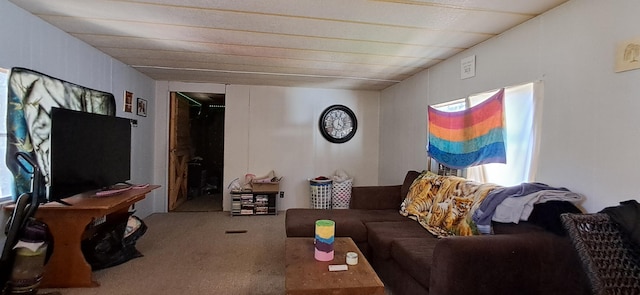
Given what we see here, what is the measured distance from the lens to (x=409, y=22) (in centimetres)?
215

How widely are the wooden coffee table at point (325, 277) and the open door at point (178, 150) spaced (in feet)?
11.5

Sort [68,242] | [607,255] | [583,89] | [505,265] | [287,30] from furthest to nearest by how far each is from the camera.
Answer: [287,30], [68,242], [583,89], [505,265], [607,255]

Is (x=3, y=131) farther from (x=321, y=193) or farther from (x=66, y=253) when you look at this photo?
(x=321, y=193)

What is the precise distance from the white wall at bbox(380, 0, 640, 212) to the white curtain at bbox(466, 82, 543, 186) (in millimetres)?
59

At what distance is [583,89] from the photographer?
171cm

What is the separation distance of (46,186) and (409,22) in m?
2.99

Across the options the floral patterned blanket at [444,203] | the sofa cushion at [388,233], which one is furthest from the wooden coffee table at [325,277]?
the floral patterned blanket at [444,203]

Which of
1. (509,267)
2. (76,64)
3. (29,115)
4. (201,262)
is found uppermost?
(76,64)

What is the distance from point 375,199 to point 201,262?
184 cm

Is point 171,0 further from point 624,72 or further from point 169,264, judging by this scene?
point 624,72

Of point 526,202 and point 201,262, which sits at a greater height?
point 526,202

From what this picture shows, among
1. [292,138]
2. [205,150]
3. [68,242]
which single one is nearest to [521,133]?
[292,138]

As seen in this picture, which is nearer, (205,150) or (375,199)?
(375,199)

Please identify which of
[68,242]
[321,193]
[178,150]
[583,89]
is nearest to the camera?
[583,89]
